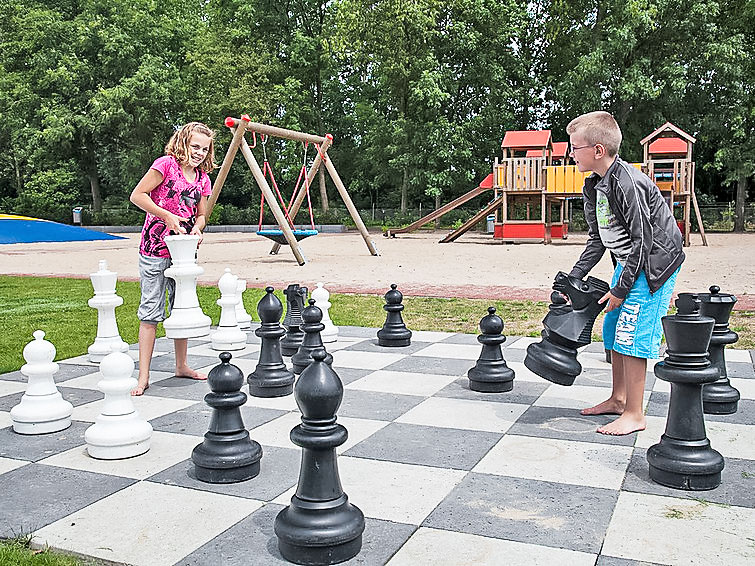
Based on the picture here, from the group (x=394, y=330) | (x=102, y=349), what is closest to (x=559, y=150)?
(x=394, y=330)

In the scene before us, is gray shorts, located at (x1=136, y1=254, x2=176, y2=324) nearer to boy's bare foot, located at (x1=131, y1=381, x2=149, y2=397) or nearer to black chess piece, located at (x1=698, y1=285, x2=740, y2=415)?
boy's bare foot, located at (x1=131, y1=381, x2=149, y2=397)

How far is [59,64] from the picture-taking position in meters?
32.3

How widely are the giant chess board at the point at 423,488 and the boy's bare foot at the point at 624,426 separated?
0.18 feet

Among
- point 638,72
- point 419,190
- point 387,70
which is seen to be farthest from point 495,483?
point 419,190

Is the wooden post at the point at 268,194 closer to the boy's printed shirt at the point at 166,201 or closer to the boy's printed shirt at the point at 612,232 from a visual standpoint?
the boy's printed shirt at the point at 166,201

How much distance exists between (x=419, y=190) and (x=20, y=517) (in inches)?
1226

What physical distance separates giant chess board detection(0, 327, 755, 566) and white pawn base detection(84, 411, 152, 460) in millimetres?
56

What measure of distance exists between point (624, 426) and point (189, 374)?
255 centimetres

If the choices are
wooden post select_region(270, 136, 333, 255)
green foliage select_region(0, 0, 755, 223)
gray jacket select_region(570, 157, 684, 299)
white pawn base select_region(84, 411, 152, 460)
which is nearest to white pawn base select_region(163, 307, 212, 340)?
white pawn base select_region(84, 411, 152, 460)

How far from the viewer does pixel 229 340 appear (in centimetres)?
519

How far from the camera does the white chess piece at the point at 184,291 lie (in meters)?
3.98

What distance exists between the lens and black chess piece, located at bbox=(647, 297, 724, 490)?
2580 mm

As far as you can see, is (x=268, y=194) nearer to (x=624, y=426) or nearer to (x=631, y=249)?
(x=631, y=249)

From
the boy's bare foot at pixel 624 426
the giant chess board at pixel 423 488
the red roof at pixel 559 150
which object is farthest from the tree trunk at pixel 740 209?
the boy's bare foot at pixel 624 426
